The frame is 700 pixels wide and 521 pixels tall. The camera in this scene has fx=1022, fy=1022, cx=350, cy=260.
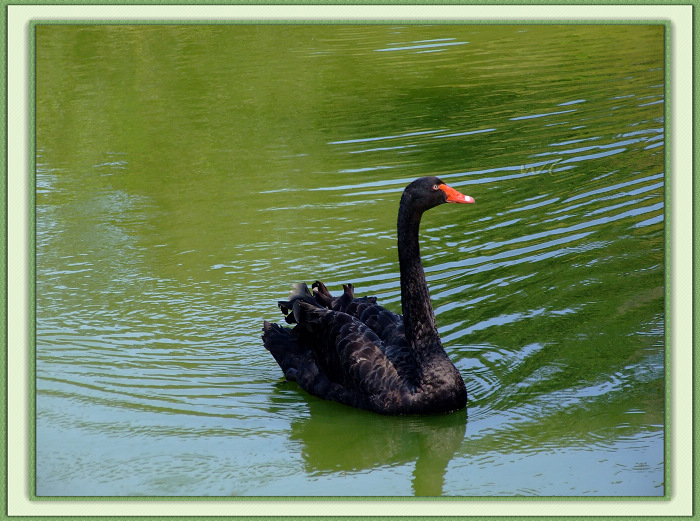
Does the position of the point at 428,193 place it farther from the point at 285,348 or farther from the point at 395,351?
the point at 285,348

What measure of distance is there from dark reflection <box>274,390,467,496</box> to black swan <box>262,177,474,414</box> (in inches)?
3.7

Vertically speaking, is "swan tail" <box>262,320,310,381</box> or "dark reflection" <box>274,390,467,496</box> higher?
"swan tail" <box>262,320,310,381</box>

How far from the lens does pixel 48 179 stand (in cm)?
1195

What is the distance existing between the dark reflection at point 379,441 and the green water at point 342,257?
0.7 inches

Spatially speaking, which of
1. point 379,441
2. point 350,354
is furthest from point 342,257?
point 379,441

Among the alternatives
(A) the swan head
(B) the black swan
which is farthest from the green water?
(A) the swan head

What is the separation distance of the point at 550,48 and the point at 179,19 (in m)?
12.4

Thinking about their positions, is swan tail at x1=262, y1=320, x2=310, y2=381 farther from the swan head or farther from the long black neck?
the swan head

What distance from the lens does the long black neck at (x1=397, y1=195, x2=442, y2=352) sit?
262 inches

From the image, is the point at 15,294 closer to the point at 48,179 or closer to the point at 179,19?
the point at 179,19

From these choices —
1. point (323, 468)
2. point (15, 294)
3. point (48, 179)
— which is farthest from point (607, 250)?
point (48, 179)

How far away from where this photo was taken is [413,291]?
6715 mm

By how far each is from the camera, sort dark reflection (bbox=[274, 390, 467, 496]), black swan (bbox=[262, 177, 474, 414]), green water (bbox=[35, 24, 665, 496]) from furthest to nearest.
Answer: black swan (bbox=[262, 177, 474, 414]), green water (bbox=[35, 24, 665, 496]), dark reflection (bbox=[274, 390, 467, 496])

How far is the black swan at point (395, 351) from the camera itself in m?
6.57
